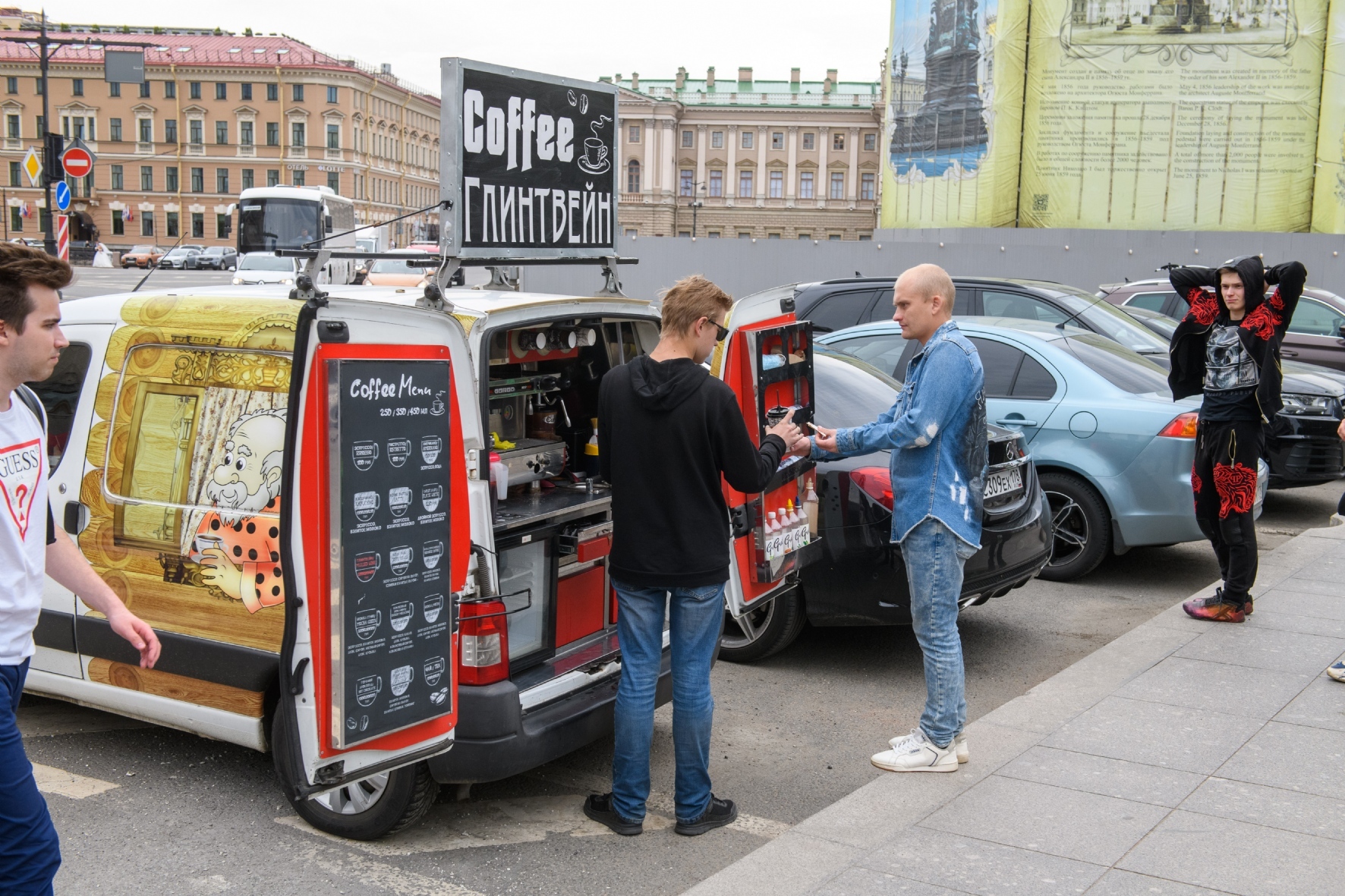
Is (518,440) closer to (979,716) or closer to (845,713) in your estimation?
(845,713)

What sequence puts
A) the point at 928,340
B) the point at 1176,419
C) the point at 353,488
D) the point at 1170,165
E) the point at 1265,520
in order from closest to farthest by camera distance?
the point at 353,488
the point at 928,340
the point at 1176,419
the point at 1265,520
the point at 1170,165

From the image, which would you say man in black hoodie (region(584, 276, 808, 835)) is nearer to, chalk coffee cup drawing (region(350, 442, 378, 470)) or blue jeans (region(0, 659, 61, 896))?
chalk coffee cup drawing (region(350, 442, 378, 470))

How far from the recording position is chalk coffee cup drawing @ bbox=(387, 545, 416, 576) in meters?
3.59

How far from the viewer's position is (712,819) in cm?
435

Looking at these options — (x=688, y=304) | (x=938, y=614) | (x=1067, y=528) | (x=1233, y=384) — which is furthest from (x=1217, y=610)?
(x=688, y=304)

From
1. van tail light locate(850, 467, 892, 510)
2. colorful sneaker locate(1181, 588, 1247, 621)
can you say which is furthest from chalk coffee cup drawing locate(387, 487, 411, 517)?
colorful sneaker locate(1181, 588, 1247, 621)

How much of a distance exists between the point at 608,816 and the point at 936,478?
1724 mm

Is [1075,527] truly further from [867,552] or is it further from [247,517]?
[247,517]

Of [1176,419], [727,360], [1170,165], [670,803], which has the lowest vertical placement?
[670,803]

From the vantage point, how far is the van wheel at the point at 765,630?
609 centimetres

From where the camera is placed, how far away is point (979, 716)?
18.2ft

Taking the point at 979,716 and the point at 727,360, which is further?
the point at 979,716

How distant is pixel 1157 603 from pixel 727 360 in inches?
160

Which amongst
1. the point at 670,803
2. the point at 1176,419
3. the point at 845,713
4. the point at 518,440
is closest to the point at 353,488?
the point at 518,440
